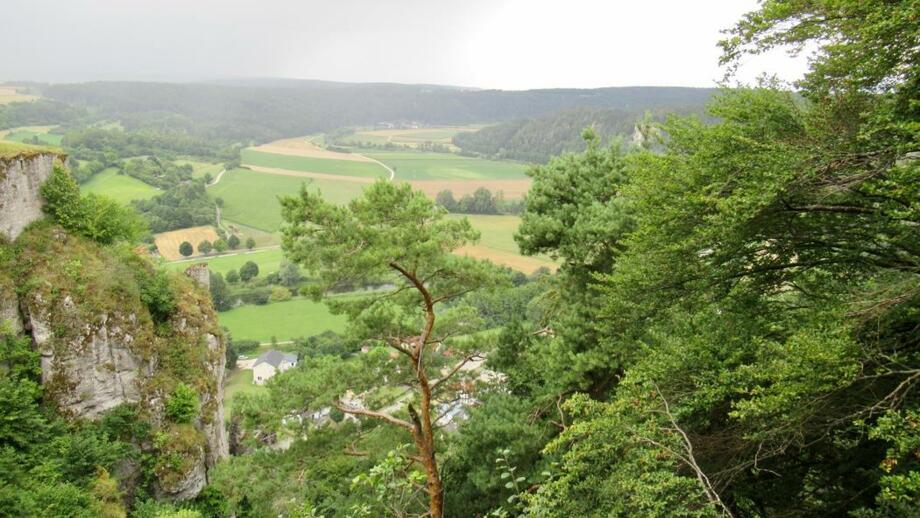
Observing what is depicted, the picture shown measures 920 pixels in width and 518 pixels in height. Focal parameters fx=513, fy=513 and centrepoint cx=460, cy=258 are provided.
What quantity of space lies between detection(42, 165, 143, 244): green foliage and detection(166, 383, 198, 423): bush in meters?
5.49

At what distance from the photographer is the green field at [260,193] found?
199ft

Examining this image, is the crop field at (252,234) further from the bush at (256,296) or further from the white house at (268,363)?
the white house at (268,363)

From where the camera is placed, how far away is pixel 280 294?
43625 millimetres

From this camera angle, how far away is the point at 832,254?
6176mm

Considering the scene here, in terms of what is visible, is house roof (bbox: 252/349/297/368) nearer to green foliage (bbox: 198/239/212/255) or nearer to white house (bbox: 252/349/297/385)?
white house (bbox: 252/349/297/385)

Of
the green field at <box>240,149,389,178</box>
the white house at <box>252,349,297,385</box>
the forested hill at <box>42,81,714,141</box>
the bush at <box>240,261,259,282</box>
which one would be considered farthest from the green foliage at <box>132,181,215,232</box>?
the forested hill at <box>42,81,714,141</box>

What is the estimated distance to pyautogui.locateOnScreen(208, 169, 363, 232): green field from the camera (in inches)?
2393

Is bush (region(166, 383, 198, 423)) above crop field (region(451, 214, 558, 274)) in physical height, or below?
above

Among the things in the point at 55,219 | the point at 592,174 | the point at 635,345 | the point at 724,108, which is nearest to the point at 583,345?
the point at 635,345

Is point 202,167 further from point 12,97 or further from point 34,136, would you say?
point 12,97

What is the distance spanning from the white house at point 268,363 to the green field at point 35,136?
58174 millimetres

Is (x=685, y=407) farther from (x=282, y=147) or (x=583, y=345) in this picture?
(x=282, y=147)

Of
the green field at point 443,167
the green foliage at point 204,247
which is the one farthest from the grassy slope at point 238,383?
the green field at point 443,167

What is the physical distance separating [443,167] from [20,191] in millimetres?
73326
